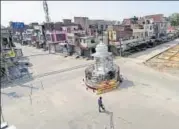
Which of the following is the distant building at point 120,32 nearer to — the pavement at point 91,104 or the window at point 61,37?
the window at point 61,37

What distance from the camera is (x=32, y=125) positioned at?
1456 cm

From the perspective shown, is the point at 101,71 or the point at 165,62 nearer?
the point at 101,71

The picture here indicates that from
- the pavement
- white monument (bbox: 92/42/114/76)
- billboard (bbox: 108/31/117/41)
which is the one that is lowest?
the pavement

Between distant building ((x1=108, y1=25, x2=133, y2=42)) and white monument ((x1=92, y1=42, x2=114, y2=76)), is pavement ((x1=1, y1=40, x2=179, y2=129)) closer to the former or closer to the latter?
white monument ((x1=92, y1=42, x2=114, y2=76))

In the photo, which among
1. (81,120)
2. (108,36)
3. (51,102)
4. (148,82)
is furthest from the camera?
(108,36)

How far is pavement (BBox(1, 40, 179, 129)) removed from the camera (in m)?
14.3

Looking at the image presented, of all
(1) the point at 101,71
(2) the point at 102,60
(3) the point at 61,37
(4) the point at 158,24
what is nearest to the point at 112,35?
(3) the point at 61,37

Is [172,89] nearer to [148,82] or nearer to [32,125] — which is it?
[148,82]

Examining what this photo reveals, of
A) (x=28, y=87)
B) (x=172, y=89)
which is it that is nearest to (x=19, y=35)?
(x=28, y=87)

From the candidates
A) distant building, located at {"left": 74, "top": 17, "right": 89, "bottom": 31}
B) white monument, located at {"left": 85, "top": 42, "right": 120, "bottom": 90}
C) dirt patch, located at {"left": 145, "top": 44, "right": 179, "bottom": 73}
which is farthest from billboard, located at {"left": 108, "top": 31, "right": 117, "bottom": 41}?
→ white monument, located at {"left": 85, "top": 42, "right": 120, "bottom": 90}

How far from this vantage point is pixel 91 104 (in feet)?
57.0

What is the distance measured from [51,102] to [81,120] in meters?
4.81

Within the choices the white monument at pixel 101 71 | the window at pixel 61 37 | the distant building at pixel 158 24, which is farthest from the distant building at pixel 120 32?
the white monument at pixel 101 71

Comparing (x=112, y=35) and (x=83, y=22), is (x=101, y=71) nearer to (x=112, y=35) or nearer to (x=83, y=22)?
(x=112, y=35)
